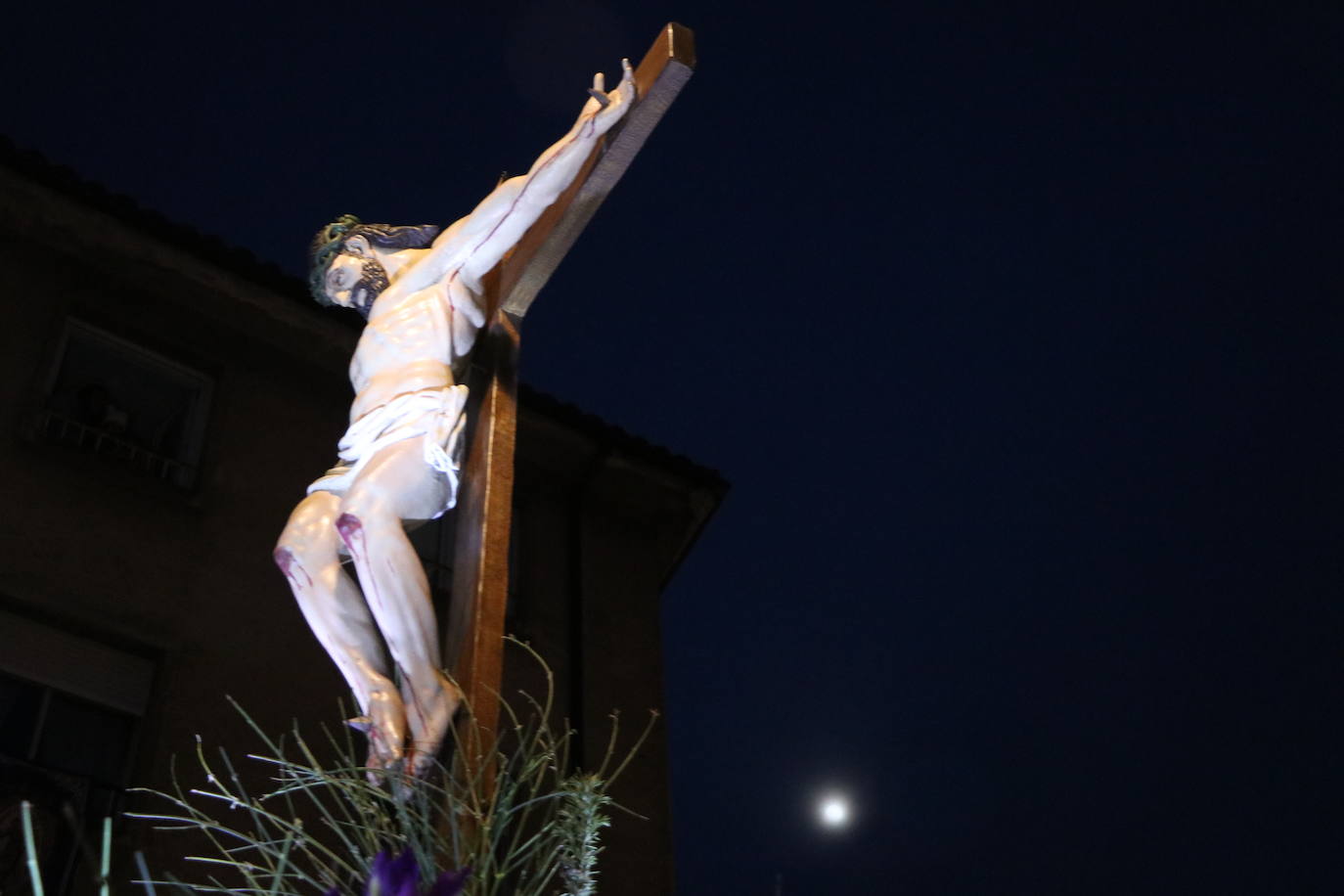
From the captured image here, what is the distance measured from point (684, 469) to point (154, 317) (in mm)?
4230

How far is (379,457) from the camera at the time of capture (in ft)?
11.9

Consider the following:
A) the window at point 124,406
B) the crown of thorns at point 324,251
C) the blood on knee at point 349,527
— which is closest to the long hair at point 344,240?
the crown of thorns at point 324,251

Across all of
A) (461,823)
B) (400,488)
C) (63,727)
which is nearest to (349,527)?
(400,488)

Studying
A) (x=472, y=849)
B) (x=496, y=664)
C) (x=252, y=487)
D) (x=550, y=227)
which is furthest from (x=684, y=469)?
(x=472, y=849)

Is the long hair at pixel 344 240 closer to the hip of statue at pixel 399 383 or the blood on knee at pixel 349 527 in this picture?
the hip of statue at pixel 399 383

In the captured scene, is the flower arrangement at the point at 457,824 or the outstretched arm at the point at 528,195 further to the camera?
the outstretched arm at the point at 528,195

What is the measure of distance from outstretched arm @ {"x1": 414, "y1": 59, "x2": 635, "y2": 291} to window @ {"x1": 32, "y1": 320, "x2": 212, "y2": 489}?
613 centimetres

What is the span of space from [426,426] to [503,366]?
0.45 m

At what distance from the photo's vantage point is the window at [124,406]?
981cm

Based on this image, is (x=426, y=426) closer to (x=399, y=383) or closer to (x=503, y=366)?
(x=399, y=383)

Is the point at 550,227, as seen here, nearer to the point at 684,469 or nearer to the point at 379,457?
the point at 379,457

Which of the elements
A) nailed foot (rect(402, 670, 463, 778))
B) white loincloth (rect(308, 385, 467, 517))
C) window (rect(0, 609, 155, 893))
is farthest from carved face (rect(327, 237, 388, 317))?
window (rect(0, 609, 155, 893))

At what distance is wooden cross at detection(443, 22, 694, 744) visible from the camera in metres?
3.39

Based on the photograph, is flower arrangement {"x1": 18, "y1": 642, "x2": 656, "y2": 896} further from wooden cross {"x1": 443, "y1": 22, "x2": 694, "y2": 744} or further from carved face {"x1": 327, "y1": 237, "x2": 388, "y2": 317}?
carved face {"x1": 327, "y1": 237, "x2": 388, "y2": 317}
